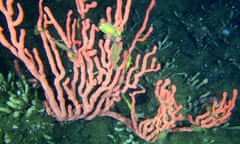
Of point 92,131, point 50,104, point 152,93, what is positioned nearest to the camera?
point 50,104

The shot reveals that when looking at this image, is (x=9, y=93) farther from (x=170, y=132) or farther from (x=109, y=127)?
(x=170, y=132)

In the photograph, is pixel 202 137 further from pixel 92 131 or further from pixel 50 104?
pixel 50 104

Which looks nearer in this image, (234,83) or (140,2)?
(234,83)

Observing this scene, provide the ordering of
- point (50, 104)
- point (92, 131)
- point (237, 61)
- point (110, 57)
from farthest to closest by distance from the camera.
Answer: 1. point (237, 61)
2. point (92, 131)
3. point (50, 104)
4. point (110, 57)

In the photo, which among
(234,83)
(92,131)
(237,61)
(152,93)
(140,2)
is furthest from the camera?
(140,2)

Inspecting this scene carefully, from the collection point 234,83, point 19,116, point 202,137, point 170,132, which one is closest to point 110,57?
point 19,116

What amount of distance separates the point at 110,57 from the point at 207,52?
411cm

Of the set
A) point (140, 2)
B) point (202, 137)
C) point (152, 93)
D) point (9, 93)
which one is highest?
point (140, 2)

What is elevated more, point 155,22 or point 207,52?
point 155,22

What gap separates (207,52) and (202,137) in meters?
2.91

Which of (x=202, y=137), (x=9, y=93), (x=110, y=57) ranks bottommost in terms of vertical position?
(x=202, y=137)

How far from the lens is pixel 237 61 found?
658cm

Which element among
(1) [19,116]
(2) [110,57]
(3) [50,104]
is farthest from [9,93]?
(2) [110,57]

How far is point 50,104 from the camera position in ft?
10.9
